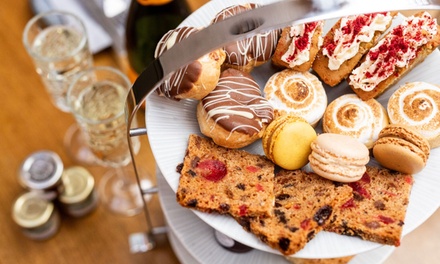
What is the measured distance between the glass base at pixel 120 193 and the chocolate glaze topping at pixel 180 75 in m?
0.43

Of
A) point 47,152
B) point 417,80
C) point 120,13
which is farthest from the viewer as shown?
point 120,13

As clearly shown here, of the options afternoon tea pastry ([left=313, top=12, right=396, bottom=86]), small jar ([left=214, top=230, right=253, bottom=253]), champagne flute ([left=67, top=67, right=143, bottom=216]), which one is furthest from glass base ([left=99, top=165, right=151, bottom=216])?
afternoon tea pastry ([left=313, top=12, right=396, bottom=86])

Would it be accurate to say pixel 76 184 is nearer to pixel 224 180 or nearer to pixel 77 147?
pixel 77 147

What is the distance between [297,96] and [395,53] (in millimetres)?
136

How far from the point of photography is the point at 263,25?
0.52 metres

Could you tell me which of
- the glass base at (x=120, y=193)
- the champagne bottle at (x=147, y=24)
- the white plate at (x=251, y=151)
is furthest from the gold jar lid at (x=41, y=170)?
the white plate at (x=251, y=151)

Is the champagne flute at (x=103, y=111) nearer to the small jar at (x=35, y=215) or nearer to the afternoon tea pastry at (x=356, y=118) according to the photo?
the small jar at (x=35, y=215)

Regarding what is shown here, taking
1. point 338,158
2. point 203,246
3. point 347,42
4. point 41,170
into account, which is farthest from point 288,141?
point 41,170

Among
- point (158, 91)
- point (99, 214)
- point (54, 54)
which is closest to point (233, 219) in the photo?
point (158, 91)

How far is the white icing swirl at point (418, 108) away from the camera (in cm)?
68

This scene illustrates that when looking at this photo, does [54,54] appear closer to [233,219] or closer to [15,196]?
[15,196]

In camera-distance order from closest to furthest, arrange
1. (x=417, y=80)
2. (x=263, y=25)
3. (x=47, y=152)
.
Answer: (x=263, y=25)
(x=417, y=80)
(x=47, y=152)

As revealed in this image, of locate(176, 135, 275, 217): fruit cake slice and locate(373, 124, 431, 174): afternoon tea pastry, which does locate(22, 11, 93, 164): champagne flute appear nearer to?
locate(176, 135, 275, 217): fruit cake slice

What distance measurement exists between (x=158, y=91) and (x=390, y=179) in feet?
1.00
